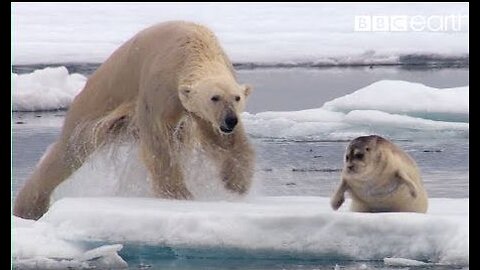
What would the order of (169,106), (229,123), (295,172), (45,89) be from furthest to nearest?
1. (45,89)
2. (295,172)
3. (169,106)
4. (229,123)

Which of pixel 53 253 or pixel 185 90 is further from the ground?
pixel 185 90

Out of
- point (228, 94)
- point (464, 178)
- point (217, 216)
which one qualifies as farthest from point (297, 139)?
point (217, 216)

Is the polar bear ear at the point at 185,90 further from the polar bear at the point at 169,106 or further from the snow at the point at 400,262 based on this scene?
the snow at the point at 400,262

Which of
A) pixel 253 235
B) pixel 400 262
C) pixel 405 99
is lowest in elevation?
pixel 400 262

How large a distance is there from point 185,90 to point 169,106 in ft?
0.64

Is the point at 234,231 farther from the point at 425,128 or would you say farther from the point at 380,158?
the point at 425,128

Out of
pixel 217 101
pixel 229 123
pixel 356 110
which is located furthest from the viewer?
pixel 356 110

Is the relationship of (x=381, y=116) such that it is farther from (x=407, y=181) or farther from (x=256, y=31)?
(x=407, y=181)

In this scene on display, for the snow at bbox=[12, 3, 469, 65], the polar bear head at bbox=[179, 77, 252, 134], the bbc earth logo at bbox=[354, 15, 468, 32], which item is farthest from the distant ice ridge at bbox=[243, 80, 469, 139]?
the polar bear head at bbox=[179, 77, 252, 134]

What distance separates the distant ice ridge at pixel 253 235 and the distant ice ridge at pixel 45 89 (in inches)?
122

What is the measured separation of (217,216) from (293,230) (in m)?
0.42

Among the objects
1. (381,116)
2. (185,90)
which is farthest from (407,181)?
(381,116)

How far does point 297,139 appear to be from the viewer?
915cm

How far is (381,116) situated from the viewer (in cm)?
945
